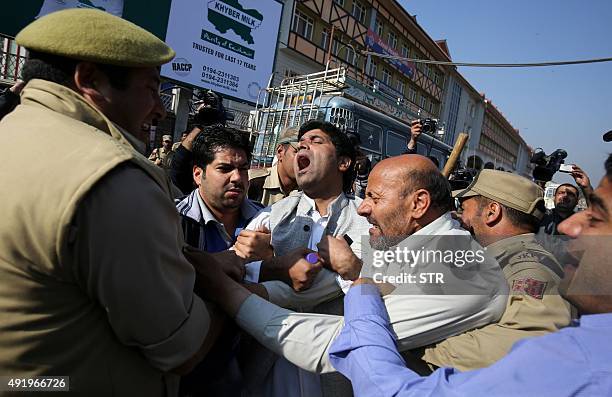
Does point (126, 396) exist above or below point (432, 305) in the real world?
below

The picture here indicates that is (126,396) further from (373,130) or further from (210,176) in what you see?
(373,130)

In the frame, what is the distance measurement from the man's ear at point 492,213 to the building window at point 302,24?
18.0 m

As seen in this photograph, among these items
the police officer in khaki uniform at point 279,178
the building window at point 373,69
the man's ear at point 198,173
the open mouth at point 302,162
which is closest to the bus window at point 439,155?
the police officer in khaki uniform at point 279,178

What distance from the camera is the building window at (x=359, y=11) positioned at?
21.3 meters

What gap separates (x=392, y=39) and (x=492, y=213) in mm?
25736

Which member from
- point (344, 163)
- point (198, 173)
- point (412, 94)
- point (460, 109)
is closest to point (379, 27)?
point (412, 94)

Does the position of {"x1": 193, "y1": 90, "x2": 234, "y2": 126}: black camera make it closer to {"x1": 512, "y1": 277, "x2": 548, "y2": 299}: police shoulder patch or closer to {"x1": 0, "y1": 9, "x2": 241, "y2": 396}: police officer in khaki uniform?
{"x1": 0, "y1": 9, "x2": 241, "y2": 396}: police officer in khaki uniform

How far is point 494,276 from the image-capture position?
1320mm

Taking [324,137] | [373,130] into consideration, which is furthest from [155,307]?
[373,130]

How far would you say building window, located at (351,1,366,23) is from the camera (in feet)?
69.9

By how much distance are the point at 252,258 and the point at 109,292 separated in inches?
30.3

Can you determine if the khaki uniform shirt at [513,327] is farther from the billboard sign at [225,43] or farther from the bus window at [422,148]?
the billboard sign at [225,43]

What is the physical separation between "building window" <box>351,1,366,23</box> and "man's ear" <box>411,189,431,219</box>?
22147mm

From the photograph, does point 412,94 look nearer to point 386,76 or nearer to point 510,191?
point 386,76
